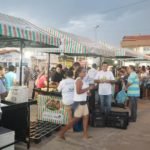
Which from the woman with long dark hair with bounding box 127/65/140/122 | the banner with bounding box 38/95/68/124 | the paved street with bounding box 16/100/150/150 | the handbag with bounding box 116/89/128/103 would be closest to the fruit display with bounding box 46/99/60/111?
A: the banner with bounding box 38/95/68/124

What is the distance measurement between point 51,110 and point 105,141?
5.53 ft

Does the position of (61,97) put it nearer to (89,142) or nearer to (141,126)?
(89,142)

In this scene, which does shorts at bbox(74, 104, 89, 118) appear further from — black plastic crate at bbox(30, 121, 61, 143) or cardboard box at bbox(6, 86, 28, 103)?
cardboard box at bbox(6, 86, 28, 103)

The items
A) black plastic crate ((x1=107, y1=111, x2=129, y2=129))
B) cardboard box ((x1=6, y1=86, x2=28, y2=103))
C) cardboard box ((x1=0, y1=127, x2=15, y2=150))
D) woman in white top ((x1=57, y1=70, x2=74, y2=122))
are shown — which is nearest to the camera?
cardboard box ((x1=0, y1=127, x2=15, y2=150))

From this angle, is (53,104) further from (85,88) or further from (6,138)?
(6,138)

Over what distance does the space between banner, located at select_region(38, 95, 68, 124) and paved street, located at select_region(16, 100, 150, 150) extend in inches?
19.8

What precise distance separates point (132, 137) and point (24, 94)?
294 cm

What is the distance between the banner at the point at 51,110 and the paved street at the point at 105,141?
503mm

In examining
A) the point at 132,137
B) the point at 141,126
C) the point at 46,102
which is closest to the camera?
the point at 132,137

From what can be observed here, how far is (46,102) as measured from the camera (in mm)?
7016

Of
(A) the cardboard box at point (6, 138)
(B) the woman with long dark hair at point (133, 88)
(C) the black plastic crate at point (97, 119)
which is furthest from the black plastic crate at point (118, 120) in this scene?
(A) the cardboard box at point (6, 138)

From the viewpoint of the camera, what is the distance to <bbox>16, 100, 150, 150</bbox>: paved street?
221 inches

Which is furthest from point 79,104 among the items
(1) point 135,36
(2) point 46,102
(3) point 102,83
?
(1) point 135,36

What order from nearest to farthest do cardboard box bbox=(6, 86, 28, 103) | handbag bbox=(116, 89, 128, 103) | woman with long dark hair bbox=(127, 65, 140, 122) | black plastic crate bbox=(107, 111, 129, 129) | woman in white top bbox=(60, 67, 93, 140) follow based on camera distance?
cardboard box bbox=(6, 86, 28, 103), woman in white top bbox=(60, 67, 93, 140), black plastic crate bbox=(107, 111, 129, 129), woman with long dark hair bbox=(127, 65, 140, 122), handbag bbox=(116, 89, 128, 103)
